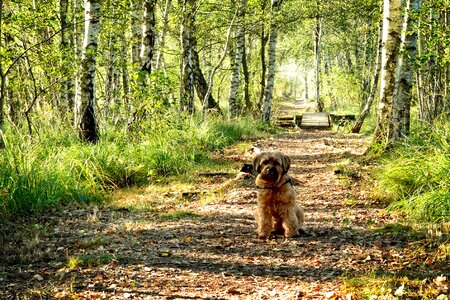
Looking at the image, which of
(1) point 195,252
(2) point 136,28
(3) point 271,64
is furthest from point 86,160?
(3) point 271,64

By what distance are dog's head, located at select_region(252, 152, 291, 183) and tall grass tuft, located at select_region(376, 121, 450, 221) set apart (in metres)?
Answer: 1.89

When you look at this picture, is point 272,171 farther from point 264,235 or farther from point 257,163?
point 264,235

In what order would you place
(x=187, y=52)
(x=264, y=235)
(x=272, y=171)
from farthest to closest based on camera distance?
(x=187, y=52), (x=264, y=235), (x=272, y=171)

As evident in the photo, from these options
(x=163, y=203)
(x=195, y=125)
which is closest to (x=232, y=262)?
(x=163, y=203)

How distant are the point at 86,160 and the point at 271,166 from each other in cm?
433

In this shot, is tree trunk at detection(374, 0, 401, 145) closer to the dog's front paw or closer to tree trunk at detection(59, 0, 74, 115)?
the dog's front paw

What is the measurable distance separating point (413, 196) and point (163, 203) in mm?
4093

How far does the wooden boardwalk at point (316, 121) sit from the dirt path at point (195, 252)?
15382 mm

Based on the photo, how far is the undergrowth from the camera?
6.88 m

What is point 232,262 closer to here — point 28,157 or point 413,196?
point 413,196

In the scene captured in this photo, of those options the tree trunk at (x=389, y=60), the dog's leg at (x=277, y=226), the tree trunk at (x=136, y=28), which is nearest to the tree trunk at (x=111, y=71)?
the tree trunk at (x=136, y=28)

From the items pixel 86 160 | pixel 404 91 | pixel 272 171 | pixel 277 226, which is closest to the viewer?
pixel 272 171

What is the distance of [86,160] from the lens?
8.52 metres

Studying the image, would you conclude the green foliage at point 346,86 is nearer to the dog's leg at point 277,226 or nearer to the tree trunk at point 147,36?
the tree trunk at point 147,36
